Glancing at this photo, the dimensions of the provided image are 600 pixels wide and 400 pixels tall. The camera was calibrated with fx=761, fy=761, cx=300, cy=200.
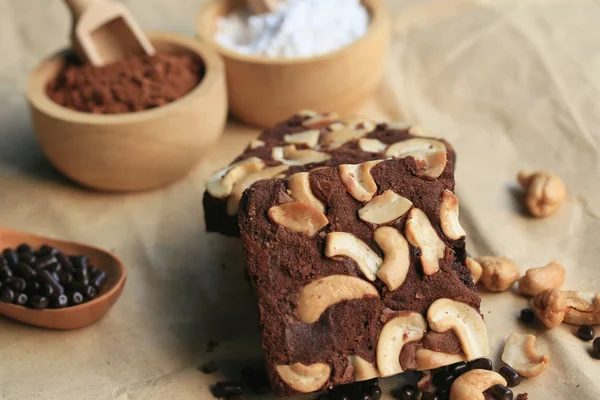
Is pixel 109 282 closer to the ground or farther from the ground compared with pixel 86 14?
closer to the ground

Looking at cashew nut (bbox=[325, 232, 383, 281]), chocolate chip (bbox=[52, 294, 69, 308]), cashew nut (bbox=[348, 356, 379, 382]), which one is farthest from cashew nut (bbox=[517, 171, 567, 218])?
chocolate chip (bbox=[52, 294, 69, 308])

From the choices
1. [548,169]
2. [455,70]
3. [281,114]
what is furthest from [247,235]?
[455,70]

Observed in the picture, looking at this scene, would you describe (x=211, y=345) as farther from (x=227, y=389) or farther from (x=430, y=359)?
(x=430, y=359)

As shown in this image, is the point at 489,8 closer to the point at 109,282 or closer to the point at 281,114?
the point at 281,114

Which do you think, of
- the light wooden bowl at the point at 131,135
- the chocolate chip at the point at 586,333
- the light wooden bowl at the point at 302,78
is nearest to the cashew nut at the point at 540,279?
the chocolate chip at the point at 586,333

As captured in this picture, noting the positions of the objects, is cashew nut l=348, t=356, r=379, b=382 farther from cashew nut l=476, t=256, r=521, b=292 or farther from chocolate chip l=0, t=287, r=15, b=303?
chocolate chip l=0, t=287, r=15, b=303

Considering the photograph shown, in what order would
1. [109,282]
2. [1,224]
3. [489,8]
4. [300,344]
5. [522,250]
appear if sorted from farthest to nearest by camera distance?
[489,8] → [1,224] → [522,250] → [109,282] → [300,344]
